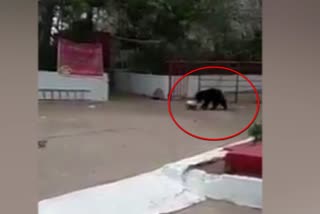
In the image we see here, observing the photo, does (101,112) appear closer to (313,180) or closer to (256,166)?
(256,166)

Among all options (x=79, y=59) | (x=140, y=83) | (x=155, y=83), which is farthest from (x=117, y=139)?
(x=140, y=83)

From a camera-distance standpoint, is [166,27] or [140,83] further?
[140,83]

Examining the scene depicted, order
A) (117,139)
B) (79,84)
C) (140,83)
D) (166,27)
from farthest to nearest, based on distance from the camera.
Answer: (140,83), (166,27), (79,84), (117,139)

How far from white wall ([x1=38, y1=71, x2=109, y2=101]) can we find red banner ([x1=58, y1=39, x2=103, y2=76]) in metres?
0.17

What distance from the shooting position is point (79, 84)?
29.6 feet

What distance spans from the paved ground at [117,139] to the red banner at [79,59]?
1149mm

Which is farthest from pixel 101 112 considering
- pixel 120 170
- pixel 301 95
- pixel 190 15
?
pixel 301 95

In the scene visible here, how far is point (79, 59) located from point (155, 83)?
143 cm

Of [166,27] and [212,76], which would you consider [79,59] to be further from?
[212,76]

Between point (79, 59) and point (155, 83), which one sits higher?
point (79, 59)

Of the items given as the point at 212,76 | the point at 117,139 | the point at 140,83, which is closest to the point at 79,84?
the point at 140,83

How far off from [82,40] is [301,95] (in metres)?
8.71

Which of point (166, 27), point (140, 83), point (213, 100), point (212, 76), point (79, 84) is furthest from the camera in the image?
point (140, 83)

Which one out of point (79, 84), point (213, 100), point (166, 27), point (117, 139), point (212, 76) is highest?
point (166, 27)
